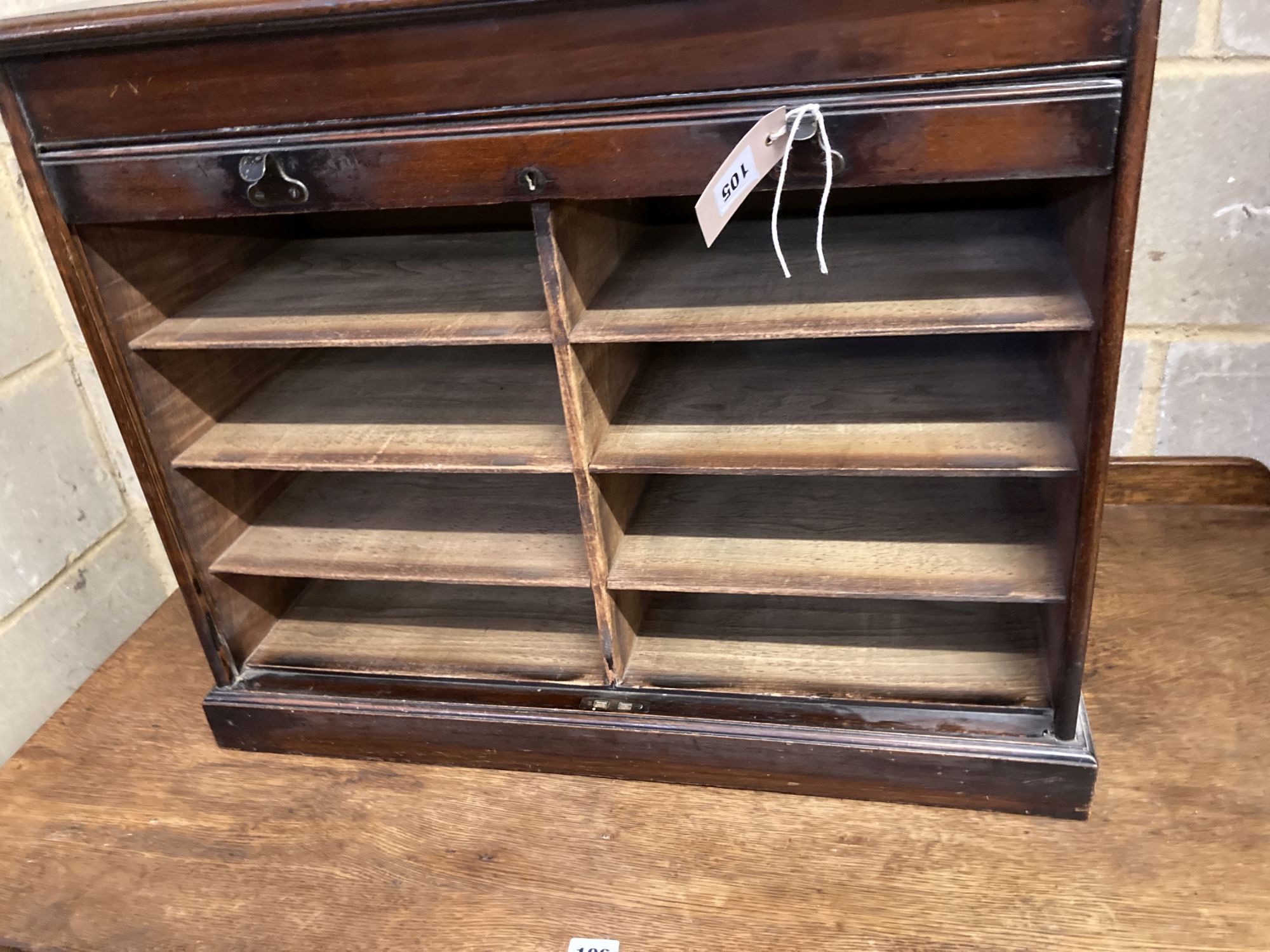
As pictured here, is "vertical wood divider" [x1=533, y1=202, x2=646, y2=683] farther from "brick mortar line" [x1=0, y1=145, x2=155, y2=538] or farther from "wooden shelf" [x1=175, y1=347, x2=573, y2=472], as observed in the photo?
"brick mortar line" [x1=0, y1=145, x2=155, y2=538]

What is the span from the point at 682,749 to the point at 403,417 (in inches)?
20.8

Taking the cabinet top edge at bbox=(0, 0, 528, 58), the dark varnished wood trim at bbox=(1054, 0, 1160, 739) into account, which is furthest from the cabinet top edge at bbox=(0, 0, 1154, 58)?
the dark varnished wood trim at bbox=(1054, 0, 1160, 739)

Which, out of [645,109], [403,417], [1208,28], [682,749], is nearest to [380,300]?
[403,417]

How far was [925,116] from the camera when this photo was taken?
0.81 m

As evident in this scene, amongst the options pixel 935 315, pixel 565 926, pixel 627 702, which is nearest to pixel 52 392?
pixel 627 702

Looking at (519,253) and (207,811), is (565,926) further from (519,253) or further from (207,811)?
(519,253)

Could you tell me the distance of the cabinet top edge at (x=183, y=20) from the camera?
0.83 m

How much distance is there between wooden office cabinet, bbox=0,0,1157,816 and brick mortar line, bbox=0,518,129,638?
0.42 m

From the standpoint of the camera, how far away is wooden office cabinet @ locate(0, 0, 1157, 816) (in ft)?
2.73

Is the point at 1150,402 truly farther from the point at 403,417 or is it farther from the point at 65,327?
the point at 65,327

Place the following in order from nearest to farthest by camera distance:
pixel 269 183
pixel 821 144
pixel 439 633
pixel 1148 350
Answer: pixel 821 144 → pixel 269 183 → pixel 439 633 → pixel 1148 350

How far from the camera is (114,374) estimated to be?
1.09 m

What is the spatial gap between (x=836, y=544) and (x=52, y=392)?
1259mm

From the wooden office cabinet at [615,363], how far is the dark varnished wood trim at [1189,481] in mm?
437
